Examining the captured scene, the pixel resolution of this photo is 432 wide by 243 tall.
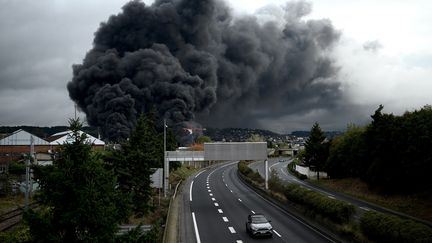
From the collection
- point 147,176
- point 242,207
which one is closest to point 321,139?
point 242,207

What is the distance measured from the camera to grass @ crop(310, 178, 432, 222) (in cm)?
3995

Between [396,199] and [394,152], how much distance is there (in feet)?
16.6

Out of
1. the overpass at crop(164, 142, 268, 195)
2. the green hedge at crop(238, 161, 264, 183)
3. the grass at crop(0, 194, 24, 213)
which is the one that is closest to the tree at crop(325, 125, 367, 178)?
the green hedge at crop(238, 161, 264, 183)

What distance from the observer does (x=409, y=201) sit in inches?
1706

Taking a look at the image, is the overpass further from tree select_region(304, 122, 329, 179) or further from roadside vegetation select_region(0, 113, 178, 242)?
roadside vegetation select_region(0, 113, 178, 242)

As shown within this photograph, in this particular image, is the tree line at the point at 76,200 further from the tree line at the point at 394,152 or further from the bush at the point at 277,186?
the bush at the point at 277,186

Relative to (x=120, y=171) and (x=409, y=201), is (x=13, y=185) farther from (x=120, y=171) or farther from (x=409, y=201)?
(x=409, y=201)

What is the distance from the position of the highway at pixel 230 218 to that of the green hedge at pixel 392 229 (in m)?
4.29

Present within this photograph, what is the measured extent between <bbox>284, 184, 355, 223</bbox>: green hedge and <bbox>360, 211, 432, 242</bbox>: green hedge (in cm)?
358

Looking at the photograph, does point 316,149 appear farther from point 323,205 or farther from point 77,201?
point 77,201

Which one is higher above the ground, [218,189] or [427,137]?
[427,137]

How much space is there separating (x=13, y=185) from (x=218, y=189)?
28.9 m

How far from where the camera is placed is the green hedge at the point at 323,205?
29.0 metres

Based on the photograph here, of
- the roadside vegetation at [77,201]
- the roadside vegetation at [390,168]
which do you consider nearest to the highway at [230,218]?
→ the roadside vegetation at [390,168]
